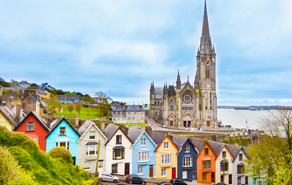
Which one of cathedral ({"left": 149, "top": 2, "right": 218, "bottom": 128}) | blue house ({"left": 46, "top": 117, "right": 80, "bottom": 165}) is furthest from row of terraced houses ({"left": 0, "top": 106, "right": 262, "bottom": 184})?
cathedral ({"left": 149, "top": 2, "right": 218, "bottom": 128})

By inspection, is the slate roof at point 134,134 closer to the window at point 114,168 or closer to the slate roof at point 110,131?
the slate roof at point 110,131

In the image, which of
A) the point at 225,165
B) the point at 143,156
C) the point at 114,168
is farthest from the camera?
the point at 225,165

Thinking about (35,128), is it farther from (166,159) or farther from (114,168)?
(166,159)

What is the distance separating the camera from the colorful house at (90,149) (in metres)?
26.6

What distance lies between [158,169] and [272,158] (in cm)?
1473

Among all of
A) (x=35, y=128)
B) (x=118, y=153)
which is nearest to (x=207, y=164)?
(x=118, y=153)

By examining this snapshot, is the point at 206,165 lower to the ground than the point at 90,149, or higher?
lower

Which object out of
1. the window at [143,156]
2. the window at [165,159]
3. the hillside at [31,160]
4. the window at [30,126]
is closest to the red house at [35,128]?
the window at [30,126]

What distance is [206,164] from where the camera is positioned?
107ft

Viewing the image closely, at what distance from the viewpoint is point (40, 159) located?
10.5m

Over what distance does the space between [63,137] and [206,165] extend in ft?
70.4

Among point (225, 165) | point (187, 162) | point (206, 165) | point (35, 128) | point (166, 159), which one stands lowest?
point (225, 165)

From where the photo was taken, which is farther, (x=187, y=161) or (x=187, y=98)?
(x=187, y=98)

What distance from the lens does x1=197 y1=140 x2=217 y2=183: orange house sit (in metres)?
32.1
